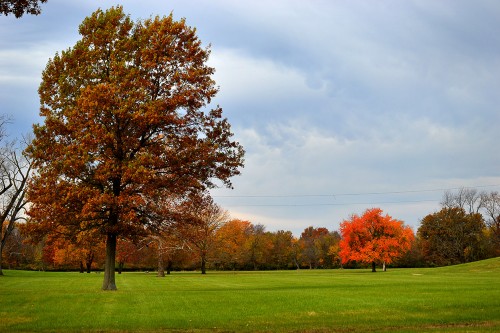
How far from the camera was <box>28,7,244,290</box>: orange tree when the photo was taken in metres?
25.1

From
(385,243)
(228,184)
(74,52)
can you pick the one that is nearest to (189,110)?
(228,184)

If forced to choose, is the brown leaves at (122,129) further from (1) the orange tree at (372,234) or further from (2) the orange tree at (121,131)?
(1) the orange tree at (372,234)

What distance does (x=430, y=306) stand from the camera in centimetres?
1947

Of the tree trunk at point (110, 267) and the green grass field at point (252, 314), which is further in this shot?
the tree trunk at point (110, 267)

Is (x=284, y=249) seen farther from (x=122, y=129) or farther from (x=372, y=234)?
(x=122, y=129)

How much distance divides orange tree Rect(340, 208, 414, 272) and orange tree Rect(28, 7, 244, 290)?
56998 millimetres

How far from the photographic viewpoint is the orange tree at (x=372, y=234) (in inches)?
3191

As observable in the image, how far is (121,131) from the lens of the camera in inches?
1033

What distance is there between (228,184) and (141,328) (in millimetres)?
16056

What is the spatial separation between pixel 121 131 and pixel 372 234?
64.7 meters

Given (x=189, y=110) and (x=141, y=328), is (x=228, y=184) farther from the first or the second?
(x=141, y=328)

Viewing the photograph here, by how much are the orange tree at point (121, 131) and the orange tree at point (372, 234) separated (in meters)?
57.0

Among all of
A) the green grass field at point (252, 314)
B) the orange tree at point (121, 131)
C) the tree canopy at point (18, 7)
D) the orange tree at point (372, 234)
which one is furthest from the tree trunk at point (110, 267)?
the orange tree at point (372, 234)

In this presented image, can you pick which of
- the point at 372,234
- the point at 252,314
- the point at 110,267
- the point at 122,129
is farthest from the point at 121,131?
the point at 372,234
